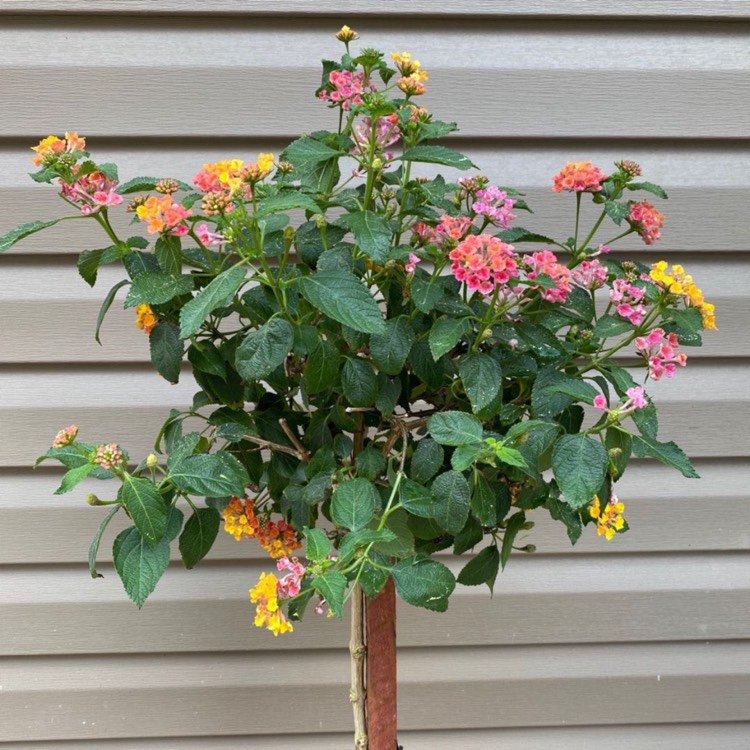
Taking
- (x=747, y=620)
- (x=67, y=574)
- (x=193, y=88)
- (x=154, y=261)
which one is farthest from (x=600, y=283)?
(x=67, y=574)

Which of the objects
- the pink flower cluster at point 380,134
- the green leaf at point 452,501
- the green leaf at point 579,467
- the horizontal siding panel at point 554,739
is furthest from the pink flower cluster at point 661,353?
the horizontal siding panel at point 554,739

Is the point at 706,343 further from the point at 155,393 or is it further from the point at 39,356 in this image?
the point at 39,356

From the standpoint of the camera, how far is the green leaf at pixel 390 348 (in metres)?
0.77

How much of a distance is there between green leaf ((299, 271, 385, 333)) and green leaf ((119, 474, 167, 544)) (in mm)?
245

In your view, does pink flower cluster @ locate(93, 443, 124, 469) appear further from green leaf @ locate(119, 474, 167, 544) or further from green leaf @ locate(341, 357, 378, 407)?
green leaf @ locate(341, 357, 378, 407)

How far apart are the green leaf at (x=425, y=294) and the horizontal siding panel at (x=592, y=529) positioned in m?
0.69

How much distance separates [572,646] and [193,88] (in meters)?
1.24

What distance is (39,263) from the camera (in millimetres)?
1286

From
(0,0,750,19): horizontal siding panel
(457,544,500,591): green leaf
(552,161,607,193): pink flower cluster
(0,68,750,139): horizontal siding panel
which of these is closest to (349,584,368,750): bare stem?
(457,544,500,591): green leaf

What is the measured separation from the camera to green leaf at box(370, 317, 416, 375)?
0.77 metres

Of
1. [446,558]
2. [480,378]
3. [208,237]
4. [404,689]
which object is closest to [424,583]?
[480,378]

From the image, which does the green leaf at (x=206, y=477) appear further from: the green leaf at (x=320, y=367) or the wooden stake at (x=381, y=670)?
the wooden stake at (x=381, y=670)

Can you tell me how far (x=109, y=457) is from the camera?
2.43 feet

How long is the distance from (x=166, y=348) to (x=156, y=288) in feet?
0.31
